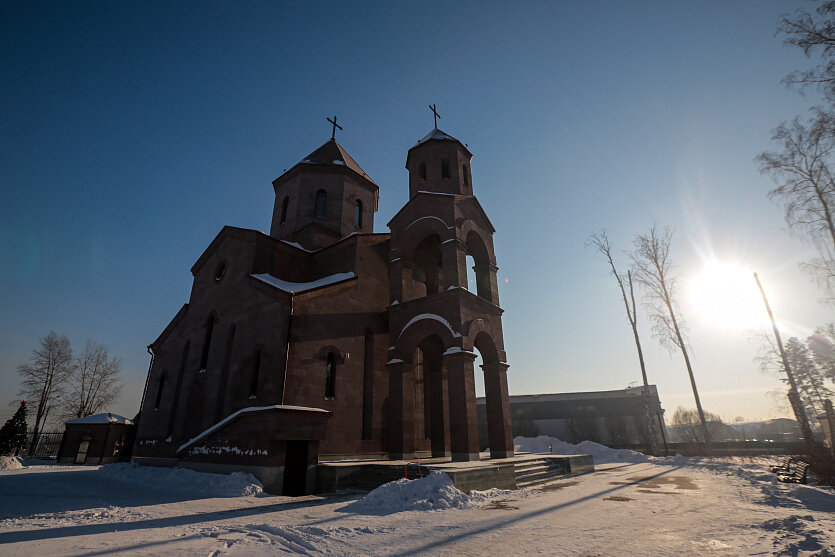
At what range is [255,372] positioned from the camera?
15055 mm

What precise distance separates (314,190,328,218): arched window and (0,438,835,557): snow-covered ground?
14.8 meters

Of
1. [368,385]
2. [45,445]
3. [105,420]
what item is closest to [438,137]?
[368,385]

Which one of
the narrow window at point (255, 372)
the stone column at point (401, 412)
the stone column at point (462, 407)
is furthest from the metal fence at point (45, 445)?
the stone column at point (462, 407)

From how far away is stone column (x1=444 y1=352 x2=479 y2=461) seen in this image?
519 inches

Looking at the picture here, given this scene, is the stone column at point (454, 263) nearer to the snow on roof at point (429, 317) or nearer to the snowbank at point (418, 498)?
the snow on roof at point (429, 317)

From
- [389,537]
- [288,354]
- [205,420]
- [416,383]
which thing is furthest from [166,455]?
[389,537]

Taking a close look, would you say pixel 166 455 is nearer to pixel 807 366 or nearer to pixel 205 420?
pixel 205 420

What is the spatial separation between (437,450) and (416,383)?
2.87m

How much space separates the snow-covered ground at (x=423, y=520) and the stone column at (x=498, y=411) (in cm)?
337

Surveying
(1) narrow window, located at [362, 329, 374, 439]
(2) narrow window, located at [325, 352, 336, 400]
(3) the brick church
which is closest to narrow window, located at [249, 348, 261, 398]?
(3) the brick church

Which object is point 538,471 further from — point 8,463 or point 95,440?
point 95,440

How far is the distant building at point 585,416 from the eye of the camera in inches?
1346

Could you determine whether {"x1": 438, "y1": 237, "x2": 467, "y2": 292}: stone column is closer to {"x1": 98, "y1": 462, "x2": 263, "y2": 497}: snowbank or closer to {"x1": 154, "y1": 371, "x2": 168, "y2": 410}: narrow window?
{"x1": 98, "y1": 462, "x2": 263, "y2": 497}: snowbank

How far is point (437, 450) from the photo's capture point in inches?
645
